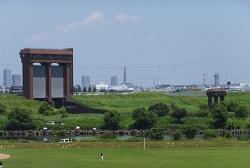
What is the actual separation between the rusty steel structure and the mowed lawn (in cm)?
6267

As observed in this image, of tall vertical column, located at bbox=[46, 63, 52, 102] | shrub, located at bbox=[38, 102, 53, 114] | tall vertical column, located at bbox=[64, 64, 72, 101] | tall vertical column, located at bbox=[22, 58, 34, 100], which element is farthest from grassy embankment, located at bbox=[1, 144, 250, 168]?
tall vertical column, located at bbox=[64, 64, 72, 101]

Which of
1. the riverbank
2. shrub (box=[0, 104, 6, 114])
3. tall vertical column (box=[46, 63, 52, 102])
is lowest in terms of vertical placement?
the riverbank

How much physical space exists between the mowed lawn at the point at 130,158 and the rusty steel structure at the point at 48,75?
62.7 m

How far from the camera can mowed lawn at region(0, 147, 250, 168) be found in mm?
42031

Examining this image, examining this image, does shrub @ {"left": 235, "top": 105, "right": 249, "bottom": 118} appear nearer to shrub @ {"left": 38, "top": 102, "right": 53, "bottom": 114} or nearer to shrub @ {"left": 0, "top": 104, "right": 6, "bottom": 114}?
shrub @ {"left": 38, "top": 102, "right": 53, "bottom": 114}

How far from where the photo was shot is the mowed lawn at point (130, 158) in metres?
42.0

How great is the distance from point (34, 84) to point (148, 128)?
131 ft

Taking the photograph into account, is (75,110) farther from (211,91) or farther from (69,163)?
(69,163)

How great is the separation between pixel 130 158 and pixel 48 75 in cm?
7350

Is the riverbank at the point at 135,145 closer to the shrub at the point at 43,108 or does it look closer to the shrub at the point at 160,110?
the shrub at the point at 160,110

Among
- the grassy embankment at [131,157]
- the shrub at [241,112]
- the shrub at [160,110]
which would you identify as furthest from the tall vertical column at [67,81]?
the grassy embankment at [131,157]

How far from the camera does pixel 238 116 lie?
3713 inches

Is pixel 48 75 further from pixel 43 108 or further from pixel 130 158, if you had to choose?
pixel 130 158

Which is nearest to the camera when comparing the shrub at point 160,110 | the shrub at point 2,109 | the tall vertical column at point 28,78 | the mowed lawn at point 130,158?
the mowed lawn at point 130,158
